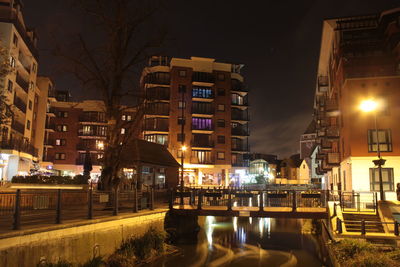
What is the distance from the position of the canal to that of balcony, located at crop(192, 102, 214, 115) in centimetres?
3231

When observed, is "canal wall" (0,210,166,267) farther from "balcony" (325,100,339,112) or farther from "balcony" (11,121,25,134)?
"balcony" (11,121,25,134)

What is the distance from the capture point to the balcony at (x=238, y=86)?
7006 cm

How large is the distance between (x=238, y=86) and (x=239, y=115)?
5544mm

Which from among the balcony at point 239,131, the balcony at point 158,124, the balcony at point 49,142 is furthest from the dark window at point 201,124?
the balcony at point 49,142

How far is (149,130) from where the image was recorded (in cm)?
6325

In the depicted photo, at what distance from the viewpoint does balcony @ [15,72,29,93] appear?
42.8 meters

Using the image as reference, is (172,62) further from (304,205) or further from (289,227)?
(304,205)

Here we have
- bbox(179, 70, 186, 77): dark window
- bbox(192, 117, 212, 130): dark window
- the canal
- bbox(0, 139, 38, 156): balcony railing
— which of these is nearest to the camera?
the canal

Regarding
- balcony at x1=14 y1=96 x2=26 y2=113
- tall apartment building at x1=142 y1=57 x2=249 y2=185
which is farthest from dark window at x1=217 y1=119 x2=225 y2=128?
balcony at x1=14 y1=96 x2=26 y2=113

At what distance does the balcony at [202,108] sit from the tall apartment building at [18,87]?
26126 millimetres

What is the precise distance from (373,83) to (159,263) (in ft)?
75.0

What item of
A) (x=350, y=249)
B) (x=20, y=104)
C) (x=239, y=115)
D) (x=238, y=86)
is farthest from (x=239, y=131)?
(x=350, y=249)

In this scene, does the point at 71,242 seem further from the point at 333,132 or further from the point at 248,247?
the point at 333,132

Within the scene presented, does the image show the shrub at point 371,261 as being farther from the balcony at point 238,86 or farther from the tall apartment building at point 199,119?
the balcony at point 238,86
